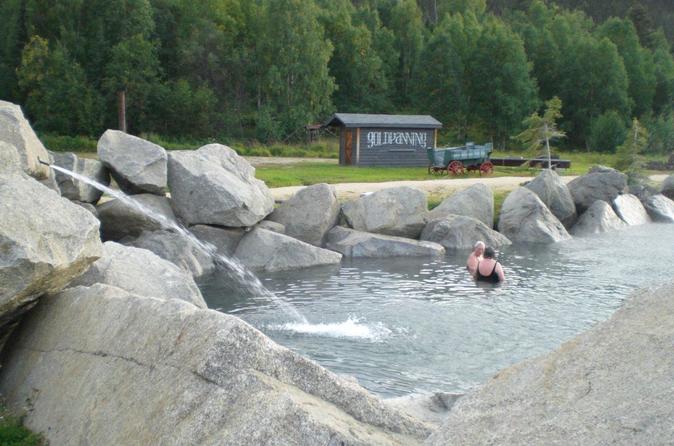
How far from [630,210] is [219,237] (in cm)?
1424

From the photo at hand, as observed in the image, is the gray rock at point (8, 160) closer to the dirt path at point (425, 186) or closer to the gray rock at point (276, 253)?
the gray rock at point (276, 253)

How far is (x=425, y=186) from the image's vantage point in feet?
90.8

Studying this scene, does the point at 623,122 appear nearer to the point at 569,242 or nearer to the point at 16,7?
the point at 569,242

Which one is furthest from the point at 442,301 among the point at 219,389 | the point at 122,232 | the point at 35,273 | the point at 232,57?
the point at 232,57

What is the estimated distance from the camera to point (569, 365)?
3982 mm

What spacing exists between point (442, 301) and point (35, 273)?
28.2 ft

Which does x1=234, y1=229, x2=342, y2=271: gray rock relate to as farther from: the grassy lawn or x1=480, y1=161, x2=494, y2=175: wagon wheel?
x1=480, y1=161, x2=494, y2=175: wagon wheel

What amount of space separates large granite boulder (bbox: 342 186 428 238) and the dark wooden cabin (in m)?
14.9

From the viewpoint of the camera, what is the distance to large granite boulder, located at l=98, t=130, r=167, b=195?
17.7 m

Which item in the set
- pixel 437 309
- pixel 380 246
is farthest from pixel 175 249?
pixel 437 309

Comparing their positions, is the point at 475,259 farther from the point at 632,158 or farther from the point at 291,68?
the point at 291,68

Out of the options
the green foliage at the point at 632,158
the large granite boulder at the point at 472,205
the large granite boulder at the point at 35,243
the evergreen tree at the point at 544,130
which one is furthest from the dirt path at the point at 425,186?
the large granite boulder at the point at 35,243

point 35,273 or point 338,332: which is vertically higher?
point 35,273

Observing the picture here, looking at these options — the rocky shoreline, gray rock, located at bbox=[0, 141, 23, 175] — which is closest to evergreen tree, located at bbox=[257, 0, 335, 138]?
the rocky shoreline
